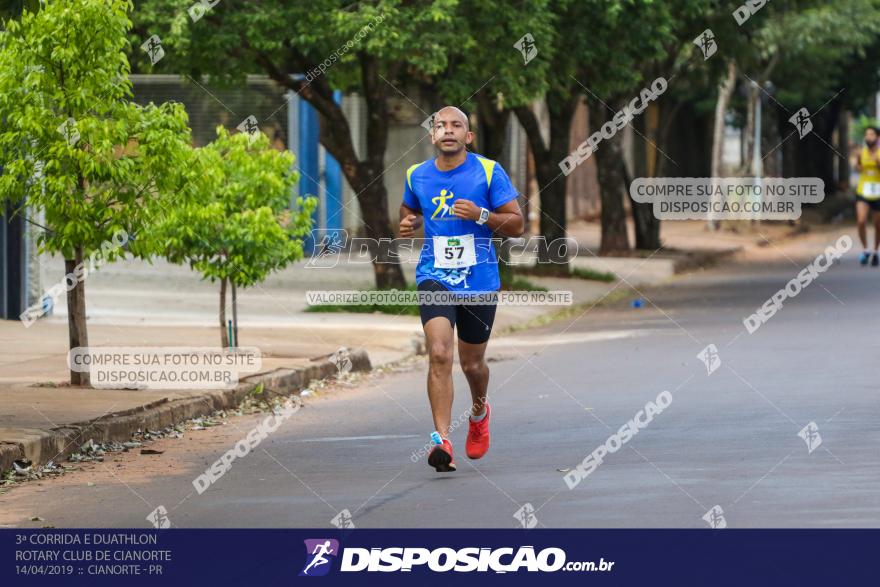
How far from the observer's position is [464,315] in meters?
10.3

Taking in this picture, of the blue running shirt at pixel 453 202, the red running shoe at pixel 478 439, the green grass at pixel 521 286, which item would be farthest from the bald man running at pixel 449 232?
the green grass at pixel 521 286

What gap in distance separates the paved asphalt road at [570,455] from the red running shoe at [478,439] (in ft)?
0.38

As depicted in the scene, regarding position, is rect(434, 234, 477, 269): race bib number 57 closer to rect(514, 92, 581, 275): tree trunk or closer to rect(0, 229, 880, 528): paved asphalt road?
rect(0, 229, 880, 528): paved asphalt road

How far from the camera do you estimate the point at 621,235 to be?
34625 millimetres

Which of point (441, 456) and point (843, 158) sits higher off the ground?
point (843, 158)

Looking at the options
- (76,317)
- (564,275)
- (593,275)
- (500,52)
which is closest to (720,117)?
(593,275)

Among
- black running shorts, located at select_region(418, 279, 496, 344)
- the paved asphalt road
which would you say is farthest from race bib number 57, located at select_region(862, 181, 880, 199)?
black running shorts, located at select_region(418, 279, 496, 344)

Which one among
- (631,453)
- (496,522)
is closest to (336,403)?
(631,453)

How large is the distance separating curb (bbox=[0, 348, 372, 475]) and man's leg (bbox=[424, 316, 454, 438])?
2602 millimetres

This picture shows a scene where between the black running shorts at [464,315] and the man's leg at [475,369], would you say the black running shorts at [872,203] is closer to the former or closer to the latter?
the man's leg at [475,369]

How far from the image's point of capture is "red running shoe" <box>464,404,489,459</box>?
1057 centimetres

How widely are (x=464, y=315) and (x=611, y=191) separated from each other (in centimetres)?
2395

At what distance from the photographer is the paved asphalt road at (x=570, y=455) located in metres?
8.73

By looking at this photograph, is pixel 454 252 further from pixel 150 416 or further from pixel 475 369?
pixel 150 416
